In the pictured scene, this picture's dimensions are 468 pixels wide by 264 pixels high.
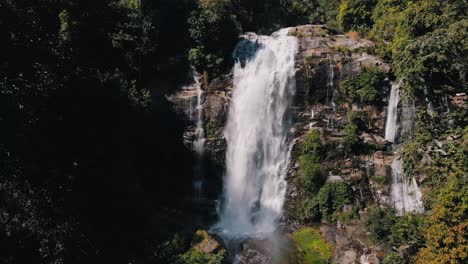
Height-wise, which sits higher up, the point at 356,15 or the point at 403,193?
the point at 356,15

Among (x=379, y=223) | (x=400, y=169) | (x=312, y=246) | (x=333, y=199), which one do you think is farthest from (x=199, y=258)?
(x=400, y=169)

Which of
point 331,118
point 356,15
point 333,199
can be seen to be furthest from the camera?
point 356,15

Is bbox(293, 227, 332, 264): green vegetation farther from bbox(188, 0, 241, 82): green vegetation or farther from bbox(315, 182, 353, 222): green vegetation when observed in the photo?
bbox(188, 0, 241, 82): green vegetation

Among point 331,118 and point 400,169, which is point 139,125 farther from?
point 400,169

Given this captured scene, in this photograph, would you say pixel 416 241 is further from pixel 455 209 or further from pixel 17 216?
pixel 17 216

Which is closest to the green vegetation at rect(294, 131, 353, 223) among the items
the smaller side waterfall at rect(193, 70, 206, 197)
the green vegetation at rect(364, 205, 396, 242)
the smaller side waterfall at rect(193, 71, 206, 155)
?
the green vegetation at rect(364, 205, 396, 242)

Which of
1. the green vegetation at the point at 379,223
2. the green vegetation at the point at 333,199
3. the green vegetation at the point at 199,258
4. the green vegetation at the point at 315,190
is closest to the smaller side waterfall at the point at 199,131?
the green vegetation at the point at 315,190

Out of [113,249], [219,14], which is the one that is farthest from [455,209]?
[219,14]
